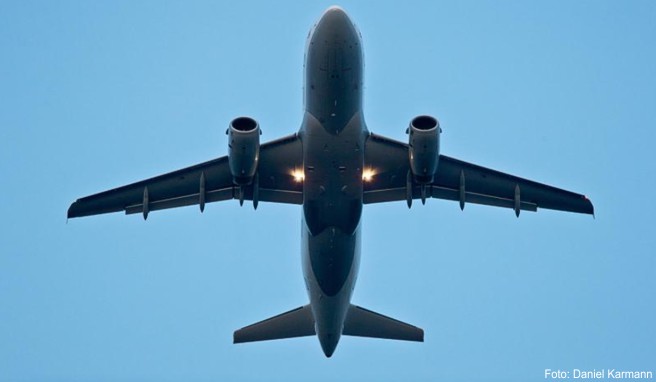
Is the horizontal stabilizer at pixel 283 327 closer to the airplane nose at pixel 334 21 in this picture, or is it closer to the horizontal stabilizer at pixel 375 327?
the horizontal stabilizer at pixel 375 327

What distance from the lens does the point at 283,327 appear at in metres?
34.2

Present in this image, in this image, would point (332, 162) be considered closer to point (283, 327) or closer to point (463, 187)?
point (463, 187)

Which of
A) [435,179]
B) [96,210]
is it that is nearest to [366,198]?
[435,179]

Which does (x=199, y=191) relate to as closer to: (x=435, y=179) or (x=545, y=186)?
(x=435, y=179)

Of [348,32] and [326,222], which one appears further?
[326,222]

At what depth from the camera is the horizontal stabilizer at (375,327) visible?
3409cm

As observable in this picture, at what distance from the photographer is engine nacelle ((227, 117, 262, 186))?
28.6 meters

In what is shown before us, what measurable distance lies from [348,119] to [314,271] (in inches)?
205

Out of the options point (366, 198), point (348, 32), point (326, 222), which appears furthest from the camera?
point (366, 198)

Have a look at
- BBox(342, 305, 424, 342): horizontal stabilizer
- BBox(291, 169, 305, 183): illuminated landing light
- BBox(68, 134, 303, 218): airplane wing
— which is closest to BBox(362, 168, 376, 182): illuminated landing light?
BBox(291, 169, 305, 183): illuminated landing light

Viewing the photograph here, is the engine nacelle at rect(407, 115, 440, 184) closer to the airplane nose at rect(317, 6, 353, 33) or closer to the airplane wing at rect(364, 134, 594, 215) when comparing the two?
the airplane wing at rect(364, 134, 594, 215)

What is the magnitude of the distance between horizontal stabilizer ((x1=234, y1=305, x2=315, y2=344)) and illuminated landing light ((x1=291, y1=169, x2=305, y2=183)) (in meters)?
4.90

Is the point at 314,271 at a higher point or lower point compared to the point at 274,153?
lower

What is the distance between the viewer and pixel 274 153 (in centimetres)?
3100
